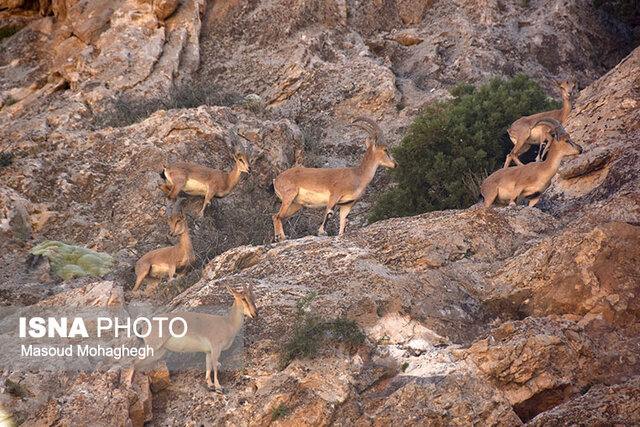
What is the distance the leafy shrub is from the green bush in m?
4.57

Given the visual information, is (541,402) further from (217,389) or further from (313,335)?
(217,389)

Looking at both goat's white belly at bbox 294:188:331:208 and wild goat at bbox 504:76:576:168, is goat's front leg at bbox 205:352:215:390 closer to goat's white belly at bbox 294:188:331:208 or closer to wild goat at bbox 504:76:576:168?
goat's white belly at bbox 294:188:331:208

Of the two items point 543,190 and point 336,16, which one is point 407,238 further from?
point 336,16

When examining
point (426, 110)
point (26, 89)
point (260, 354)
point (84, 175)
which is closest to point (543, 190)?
point (260, 354)

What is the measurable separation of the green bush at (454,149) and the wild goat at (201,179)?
3.13m

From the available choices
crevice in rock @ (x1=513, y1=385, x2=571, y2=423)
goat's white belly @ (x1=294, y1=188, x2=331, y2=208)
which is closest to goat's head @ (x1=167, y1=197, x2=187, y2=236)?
goat's white belly @ (x1=294, y1=188, x2=331, y2=208)

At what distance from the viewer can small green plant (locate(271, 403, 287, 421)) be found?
6.41 m

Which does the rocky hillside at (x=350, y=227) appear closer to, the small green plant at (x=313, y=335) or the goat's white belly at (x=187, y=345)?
the small green plant at (x=313, y=335)

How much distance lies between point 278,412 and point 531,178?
574cm

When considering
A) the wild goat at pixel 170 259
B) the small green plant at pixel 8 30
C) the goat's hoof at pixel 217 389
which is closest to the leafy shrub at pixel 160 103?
the wild goat at pixel 170 259

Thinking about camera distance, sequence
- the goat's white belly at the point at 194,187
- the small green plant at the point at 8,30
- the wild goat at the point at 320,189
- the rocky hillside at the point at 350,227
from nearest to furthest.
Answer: the rocky hillside at the point at 350,227 < the wild goat at the point at 320,189 < the goat's white belly at the point at 194,187 < the small green plant at the point at 8,30

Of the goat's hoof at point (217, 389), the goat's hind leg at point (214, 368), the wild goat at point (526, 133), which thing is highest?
the goat's hind leg at point (214, 368)

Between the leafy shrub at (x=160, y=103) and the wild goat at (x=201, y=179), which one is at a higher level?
the wild goat at (x=201, y=179)

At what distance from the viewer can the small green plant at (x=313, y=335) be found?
273 inches
